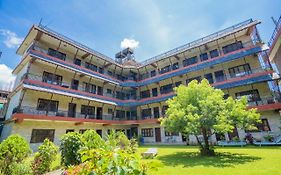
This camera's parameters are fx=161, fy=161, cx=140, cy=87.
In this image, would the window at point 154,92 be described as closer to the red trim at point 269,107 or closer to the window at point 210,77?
the window at point 210,77

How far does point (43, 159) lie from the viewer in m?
8.91

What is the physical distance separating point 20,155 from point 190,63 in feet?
84.1

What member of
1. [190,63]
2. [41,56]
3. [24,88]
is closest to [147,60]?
[190,63]

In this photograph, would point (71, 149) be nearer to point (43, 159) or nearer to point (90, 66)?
point (43, 159)

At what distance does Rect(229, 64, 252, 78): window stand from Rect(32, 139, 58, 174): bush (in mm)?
23562

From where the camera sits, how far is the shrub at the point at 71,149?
8602 mm

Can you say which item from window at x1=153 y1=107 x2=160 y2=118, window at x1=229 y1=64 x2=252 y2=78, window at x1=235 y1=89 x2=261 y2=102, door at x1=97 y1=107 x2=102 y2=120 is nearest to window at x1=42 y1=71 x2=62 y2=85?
door at x1=97 y1=107 x2=102 y2=120

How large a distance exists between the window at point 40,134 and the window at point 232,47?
2653 cm

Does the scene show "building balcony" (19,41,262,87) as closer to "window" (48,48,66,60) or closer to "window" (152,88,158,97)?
"window" (48,48,66,60)

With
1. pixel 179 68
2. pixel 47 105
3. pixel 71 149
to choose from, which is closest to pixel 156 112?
pixel 179 68

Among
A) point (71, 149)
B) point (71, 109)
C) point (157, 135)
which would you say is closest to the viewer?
point (71, 149)

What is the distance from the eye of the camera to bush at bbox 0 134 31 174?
7.91 m

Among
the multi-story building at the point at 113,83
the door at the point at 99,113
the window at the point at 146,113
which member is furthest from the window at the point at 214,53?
the door at the point at 99,113

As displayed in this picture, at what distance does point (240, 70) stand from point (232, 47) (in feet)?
12.5
